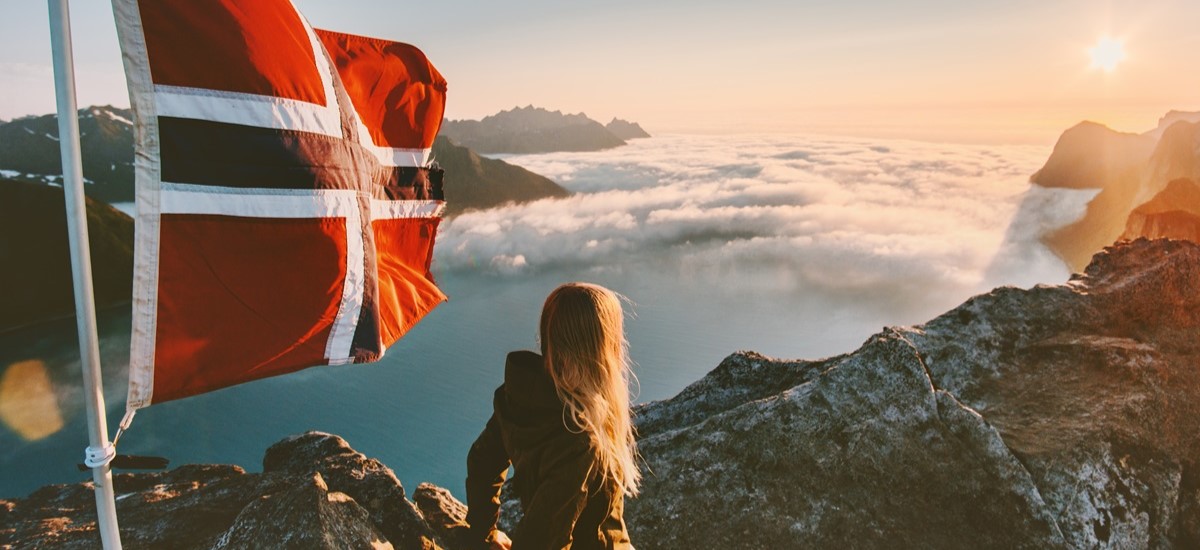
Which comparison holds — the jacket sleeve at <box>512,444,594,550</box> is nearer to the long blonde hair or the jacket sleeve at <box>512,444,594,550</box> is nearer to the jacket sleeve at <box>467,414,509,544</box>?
the long blonde hair

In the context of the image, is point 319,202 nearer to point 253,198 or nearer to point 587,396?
point 253,198

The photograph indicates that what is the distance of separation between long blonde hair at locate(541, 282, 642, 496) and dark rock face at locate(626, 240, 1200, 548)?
7.89 feet

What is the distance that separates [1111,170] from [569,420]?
Result: 177320mm

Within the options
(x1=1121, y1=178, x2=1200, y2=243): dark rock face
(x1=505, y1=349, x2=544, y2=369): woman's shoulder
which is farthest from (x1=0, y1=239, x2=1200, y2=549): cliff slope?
(x1=1121, y1=178, x2=1200, y2=243): dark rock face

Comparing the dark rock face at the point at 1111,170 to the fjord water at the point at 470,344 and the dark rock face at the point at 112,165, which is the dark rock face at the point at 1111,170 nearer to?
the fjord water at the point at 470,344

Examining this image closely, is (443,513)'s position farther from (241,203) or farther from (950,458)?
(950,458)

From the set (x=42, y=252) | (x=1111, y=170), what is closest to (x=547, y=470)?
(x=42, y=252)

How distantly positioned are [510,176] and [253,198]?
183 meters

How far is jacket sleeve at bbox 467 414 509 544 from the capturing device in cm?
398

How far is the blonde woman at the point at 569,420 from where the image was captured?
3.34m

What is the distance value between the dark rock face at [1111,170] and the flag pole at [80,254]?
103 m

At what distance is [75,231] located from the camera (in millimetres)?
3301

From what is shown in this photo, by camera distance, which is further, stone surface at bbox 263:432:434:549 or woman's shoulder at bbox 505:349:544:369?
stone surface at bbox 263:432:434:549

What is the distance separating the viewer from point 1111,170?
14200 cm
